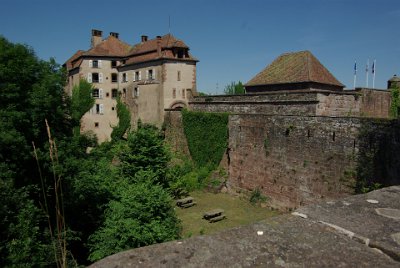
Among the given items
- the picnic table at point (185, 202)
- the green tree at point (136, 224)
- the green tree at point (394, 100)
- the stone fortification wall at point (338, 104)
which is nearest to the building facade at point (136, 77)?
the picnic table at point (185, 202)

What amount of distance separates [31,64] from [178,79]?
19256 mm

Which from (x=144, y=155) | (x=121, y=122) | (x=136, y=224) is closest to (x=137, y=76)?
(x=121, y=122)

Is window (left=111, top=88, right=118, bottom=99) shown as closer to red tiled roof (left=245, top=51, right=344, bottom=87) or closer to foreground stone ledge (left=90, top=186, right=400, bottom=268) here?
red tiled roof (left=245, top=51, right=344, bottom=87)

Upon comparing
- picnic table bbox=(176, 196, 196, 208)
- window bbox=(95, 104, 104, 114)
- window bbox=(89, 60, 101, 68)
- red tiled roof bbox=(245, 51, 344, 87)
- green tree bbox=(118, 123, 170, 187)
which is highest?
window bbox=(89, 60, 101, 68)

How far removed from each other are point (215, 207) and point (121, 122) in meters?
19.6

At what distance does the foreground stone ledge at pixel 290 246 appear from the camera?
2178 millimetres

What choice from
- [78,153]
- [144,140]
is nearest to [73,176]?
[78,153]

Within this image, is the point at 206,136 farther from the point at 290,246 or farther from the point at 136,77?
the point at 290,246

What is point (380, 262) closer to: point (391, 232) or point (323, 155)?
point (391, 232)

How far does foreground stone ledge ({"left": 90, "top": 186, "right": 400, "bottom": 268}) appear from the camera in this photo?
2.18 meters

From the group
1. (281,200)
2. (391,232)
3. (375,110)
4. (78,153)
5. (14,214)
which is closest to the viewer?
(391,232)

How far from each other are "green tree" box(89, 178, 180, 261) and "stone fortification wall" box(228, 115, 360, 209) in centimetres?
728

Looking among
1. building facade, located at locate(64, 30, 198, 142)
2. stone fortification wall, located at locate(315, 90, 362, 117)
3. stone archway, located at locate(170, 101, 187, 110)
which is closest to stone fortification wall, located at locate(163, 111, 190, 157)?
building facade, located at locate(64, 30, 198, 142)

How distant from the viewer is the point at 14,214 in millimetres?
10570
